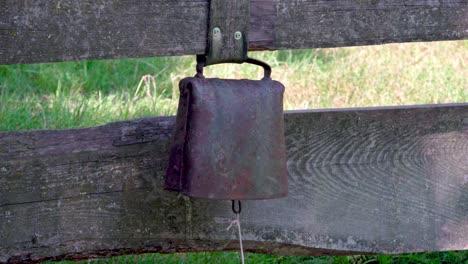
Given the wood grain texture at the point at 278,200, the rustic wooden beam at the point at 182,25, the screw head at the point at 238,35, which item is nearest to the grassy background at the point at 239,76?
the wood grain texture at the point at 278,200

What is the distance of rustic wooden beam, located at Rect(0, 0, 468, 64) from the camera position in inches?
83.3

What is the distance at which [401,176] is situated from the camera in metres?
2.66

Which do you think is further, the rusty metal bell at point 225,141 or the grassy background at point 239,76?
the grassy background at point 239,76

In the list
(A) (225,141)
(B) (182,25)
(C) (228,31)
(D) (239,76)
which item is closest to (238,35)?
(C) (228,31)

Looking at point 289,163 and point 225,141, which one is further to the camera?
point 289,163

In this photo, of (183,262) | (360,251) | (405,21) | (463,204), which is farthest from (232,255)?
(405,21)

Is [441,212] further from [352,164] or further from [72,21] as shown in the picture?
[72,21]

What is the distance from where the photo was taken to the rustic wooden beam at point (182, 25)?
6.94 feet

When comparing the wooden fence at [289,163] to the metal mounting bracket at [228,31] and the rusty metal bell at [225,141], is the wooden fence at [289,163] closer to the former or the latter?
the metal mounting bracket at [228,31]

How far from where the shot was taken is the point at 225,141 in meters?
2.16

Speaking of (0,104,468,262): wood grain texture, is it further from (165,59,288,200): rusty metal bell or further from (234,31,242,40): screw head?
(234,31,242,40): screw head

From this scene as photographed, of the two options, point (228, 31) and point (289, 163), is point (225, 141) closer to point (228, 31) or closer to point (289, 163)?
point (228, 31)

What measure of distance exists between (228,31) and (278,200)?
594mm

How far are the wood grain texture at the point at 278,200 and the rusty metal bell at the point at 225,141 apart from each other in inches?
10.6
